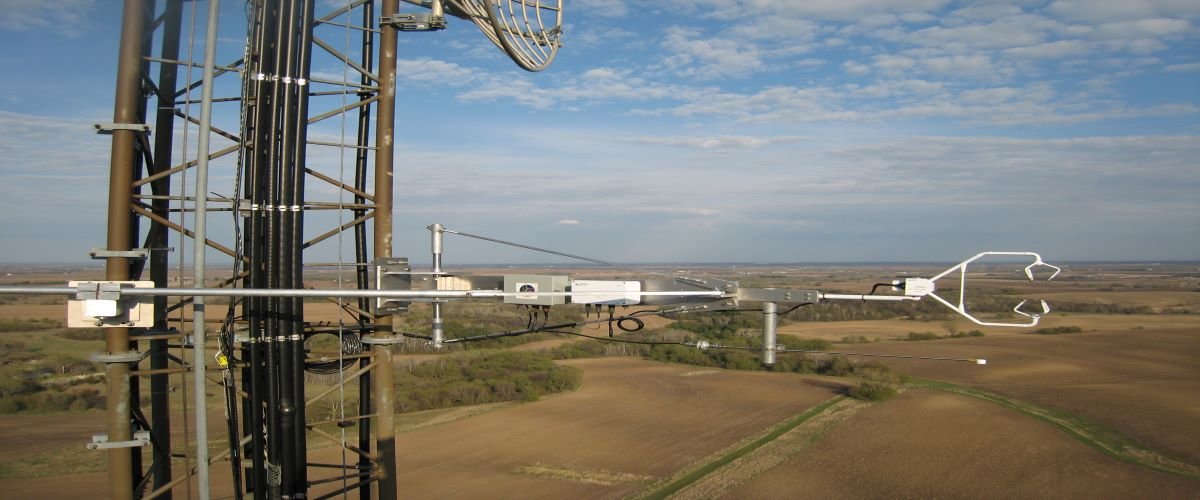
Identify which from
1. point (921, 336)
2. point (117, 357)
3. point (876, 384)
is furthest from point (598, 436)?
point (921, 336)

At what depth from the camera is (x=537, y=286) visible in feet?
23.7

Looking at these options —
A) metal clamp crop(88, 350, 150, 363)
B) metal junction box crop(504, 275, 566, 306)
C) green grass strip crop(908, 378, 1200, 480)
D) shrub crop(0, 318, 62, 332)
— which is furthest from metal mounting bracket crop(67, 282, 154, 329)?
shrub crop(0, 318, 62, 332)

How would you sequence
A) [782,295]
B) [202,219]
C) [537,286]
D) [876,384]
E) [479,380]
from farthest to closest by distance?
[479,380] → [876,384] → [782,295] → [537,286] → [202,219]

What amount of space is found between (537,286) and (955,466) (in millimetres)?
21165

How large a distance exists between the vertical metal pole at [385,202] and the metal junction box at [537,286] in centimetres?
336

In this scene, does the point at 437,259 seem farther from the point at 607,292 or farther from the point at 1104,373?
the point at 1104,373

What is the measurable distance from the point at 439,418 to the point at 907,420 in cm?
1830

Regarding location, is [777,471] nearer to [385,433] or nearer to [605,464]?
[605,464]

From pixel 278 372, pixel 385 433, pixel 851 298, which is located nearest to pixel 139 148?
pixel 278 372

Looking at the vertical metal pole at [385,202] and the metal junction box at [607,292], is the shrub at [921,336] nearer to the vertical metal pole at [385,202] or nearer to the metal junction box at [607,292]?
the vertical metal pole at [385,202]

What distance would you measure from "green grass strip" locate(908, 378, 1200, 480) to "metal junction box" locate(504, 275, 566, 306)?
965 inches

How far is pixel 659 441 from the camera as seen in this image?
27641 mm

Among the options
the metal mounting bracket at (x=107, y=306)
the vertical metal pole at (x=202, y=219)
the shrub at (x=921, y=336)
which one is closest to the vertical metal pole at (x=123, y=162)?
the metal mounting bracket at (x=107, y=306)

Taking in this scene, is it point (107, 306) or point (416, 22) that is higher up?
point (416, 22)
